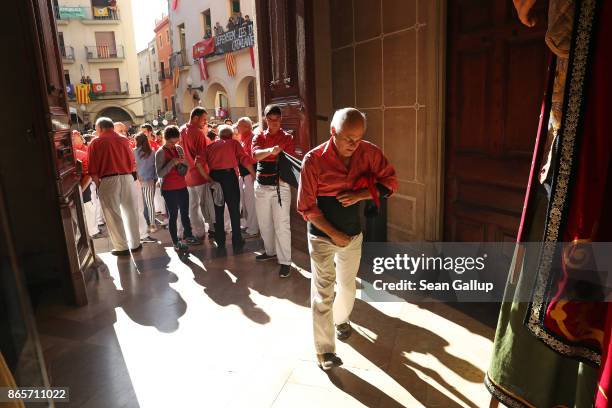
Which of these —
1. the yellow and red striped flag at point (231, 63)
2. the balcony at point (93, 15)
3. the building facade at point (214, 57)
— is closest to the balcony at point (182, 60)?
the building facade at point (214, 57)

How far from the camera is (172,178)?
539 centimetres

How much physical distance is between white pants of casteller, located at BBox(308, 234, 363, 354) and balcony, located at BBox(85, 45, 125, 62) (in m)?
33.1

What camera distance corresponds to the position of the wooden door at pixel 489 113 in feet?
10.7

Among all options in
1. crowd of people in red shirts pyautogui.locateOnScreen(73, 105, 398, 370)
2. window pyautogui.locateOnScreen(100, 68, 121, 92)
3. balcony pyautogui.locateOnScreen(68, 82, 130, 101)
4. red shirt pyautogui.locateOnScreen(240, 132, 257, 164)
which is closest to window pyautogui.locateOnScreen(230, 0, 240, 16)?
crowd of people in red shirts pyautogui.locateOnScreen(73, 105, 398, 370)

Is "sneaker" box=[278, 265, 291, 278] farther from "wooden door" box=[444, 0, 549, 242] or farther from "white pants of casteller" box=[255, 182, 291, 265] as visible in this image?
"wooden door" box=[444, 0, 549, 242]

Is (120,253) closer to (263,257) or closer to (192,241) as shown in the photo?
(192,241)

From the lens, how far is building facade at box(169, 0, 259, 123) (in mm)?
18250

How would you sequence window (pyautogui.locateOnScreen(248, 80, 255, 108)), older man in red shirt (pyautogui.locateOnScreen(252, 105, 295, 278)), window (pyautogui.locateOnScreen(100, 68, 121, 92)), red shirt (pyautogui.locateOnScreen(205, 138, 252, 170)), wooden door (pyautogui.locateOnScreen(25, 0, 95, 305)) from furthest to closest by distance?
1. window (pyautogui.locateOnScreen(100, 68, 121, 92))
2. window (pyautogui.locateOnScreen(248, 80, 255, 108))
3. red shirt (pyautogui.locateOnScreen(205, 138, 252, 170))
4. older man in red shirt (pyautogui.locateOnScreen(252, 105, 295, 278))
5. wooden door (pyautogui.locateOnScreen(25, 0, 95, 305))

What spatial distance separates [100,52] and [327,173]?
1336 inches

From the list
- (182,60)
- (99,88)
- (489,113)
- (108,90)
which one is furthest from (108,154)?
(108,90)

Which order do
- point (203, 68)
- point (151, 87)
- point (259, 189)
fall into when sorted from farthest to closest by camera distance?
point (151, 87), point (203, 68), point (259, 189)

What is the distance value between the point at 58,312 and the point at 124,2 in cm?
3261

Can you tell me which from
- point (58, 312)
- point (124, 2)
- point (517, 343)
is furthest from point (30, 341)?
point (124, 2)

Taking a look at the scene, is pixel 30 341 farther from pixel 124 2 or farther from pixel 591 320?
pixel 124 2
